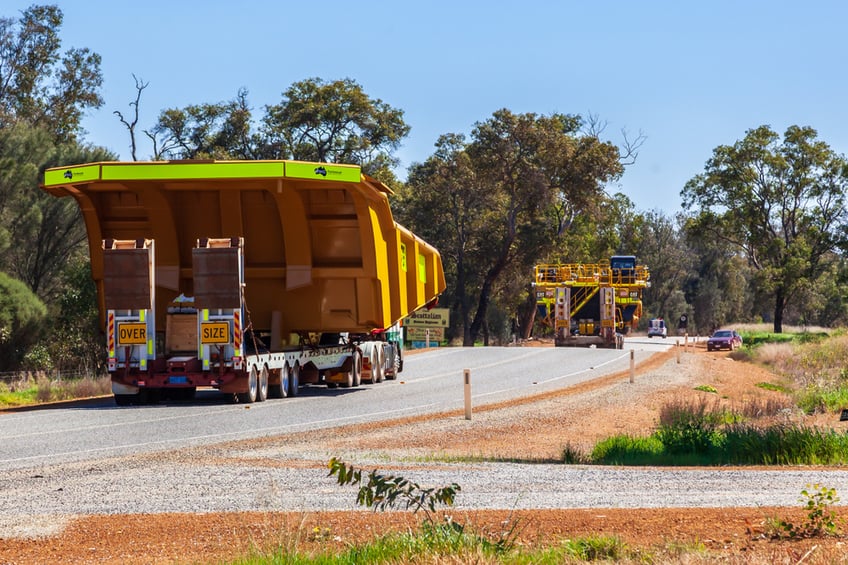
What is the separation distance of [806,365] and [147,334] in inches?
933

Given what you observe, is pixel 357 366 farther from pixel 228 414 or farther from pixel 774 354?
pixel 774 354

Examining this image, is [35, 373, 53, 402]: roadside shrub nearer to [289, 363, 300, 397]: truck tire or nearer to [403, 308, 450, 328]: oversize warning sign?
[289, 363, 300, 397]: truck tire

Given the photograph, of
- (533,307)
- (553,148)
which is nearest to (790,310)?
(533,307)

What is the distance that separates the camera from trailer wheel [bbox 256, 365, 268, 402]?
79.8 feet

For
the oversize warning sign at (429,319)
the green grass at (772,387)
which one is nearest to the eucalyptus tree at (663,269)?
the oversize warning sign at (429,319)

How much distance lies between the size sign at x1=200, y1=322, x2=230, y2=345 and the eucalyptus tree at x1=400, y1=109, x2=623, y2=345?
1612 inches

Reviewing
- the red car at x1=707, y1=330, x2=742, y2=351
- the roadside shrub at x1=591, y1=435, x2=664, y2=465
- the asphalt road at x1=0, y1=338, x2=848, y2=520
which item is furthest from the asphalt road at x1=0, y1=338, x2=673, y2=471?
the red car at x1=707, y1=330, x2=742, y2=351

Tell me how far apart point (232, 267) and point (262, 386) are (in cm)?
310

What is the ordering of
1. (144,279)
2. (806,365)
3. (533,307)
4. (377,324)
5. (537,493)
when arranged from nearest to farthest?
(537,493) → (144,279) → (377,324) → (806,365) → (533,307)

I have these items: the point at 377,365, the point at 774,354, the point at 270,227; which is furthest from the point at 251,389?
the point at 774,354

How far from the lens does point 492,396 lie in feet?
90.0

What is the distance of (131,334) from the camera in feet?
75.2

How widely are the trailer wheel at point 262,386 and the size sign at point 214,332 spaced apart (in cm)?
167

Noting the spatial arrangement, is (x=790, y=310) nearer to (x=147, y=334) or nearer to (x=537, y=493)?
(x=147, y=334)
